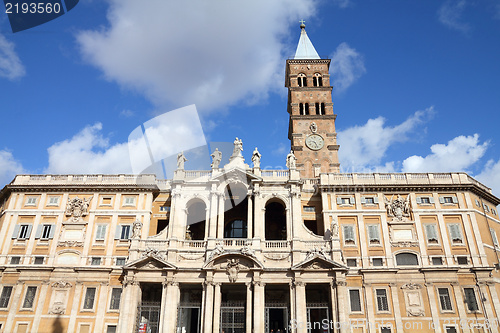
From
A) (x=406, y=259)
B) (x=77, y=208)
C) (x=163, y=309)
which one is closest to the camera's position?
(x=163, y=309)

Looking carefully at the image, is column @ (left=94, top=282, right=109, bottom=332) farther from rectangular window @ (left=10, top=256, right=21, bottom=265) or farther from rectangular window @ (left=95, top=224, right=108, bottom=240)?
rectangular window @ (left=10, top=256, right=21, bottom=265)

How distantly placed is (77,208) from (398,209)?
105 ft

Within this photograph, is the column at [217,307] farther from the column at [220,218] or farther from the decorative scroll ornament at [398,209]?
the decorative scroll ornament at [398,209]

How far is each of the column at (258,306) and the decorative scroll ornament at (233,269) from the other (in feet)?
6.07

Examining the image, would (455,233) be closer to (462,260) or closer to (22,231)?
(462,260)

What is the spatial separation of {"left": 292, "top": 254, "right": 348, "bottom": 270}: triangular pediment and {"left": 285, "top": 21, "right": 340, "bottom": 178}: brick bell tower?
14975 mm

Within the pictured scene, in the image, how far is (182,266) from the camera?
34031mm

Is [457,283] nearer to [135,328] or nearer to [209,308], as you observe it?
[209,308]

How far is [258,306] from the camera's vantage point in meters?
32.1

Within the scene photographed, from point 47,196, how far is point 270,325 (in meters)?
26.0

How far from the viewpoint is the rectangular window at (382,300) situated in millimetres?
33531

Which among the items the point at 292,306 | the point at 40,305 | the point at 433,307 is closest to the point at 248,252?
the point at 292,306

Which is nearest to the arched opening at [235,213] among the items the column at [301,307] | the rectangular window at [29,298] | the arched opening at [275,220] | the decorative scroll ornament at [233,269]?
the arched opening at [275,220]

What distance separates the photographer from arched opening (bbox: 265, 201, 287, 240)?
39.6 meters
